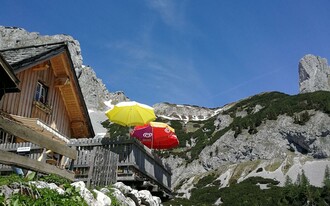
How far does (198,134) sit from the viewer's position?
109875 mm

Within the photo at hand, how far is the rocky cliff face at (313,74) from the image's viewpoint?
16838 cm

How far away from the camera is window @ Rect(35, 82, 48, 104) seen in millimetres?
14997

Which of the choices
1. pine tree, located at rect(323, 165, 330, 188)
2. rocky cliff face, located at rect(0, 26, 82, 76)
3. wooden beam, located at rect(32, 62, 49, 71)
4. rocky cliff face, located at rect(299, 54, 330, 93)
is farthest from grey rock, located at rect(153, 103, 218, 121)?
wooden beam, located at rect(32, 62, 49, 71)

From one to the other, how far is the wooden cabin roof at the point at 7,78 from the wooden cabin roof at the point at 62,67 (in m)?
4.26

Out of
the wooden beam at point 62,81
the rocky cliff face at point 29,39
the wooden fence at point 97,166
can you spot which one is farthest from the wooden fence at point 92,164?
the rocky cliff face at point 29,39

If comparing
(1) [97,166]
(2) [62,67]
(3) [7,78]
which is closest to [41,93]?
(2) [62,67]

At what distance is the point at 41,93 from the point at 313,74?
17099 cm

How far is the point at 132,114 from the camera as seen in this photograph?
17062mm

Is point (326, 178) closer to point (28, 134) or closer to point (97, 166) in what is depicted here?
point (97, 166)

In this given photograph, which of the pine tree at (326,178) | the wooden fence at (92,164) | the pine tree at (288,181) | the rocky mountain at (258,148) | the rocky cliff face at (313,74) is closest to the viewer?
the wooden fence at (92,164)

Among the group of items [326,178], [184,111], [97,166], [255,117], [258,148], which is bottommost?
[97,166]

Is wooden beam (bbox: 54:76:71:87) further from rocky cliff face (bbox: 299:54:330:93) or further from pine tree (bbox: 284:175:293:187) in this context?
rocky cliff face (bbox: 299:54:330:93)

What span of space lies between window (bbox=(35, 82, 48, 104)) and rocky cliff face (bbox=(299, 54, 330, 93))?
163 meters

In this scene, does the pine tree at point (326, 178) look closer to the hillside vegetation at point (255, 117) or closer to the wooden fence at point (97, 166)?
the hillside vegetation at point (255, 117)
